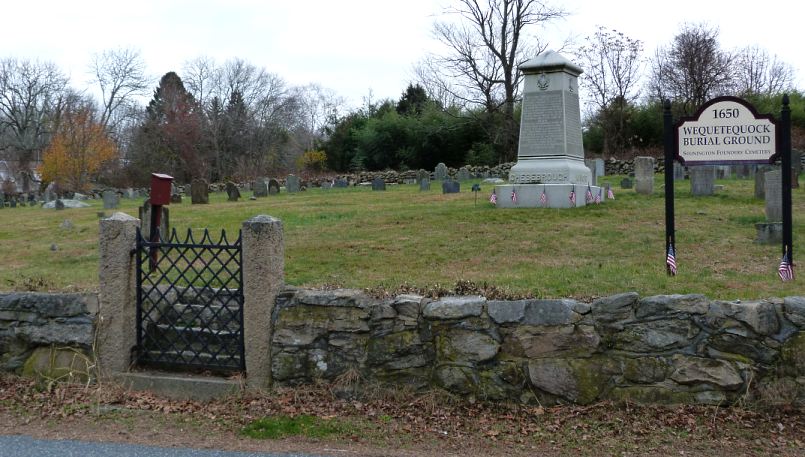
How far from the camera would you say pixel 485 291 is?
6.33 metres

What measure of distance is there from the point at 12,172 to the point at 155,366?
56.1 metres

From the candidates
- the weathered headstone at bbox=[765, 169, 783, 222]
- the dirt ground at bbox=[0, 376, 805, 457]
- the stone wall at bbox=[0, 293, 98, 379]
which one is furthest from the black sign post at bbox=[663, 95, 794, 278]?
the stone wall at bbox=[0, 293, 98, 379]

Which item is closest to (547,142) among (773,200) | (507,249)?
(773,200)

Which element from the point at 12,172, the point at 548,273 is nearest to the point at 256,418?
the point at 548,273

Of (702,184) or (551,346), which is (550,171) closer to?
(702,184)

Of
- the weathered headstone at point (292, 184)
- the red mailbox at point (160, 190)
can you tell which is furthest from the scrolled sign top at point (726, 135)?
the weathered headstone at point (292, 184)

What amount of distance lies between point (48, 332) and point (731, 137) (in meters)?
7.14

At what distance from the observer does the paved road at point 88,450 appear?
4867mm

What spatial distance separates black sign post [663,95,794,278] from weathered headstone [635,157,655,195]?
35.7 feet

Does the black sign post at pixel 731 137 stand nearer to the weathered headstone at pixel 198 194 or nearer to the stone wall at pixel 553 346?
the stone wall at pixel 553 346

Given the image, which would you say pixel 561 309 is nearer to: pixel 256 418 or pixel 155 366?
pixel 256 418

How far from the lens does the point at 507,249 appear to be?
35.4 feet

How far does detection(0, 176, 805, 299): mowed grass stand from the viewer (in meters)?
8.11

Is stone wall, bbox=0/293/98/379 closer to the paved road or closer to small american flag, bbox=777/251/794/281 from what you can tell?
the paved road
